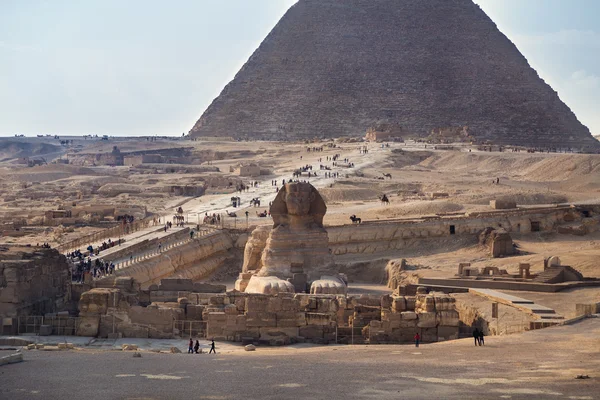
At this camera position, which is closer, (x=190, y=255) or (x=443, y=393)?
(x=443, y=393)

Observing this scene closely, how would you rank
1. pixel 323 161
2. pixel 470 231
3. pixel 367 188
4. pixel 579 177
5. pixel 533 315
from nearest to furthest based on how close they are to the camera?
pixel 533 315
pixel 470 231
pixel 367 188
pixel 579 177
pixel 323 161

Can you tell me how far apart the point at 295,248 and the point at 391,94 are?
169m

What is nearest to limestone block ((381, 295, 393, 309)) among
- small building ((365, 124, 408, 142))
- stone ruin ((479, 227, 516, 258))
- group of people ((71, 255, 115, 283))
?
group of people ((71, 255, 115, 283))

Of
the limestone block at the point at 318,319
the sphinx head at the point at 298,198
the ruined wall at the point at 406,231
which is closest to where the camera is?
the limestone block at the point at 318,319

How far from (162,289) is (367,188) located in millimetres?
32566

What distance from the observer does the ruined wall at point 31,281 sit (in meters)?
15.5

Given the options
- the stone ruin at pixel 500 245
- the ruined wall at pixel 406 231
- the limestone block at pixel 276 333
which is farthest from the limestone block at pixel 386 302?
the ruined wall at pixel 406 231

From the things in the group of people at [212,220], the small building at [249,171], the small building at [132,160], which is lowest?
the group of people at [212,220]

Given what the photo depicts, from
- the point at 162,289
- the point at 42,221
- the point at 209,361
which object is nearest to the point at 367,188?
the point at 42,221

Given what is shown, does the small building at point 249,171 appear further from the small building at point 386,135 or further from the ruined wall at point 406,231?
the small building at point 386,135

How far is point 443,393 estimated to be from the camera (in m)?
10.6

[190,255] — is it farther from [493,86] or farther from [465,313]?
[493,86]

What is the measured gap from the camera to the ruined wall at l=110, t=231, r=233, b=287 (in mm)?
24250

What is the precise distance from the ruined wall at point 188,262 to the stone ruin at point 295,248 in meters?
2.78
